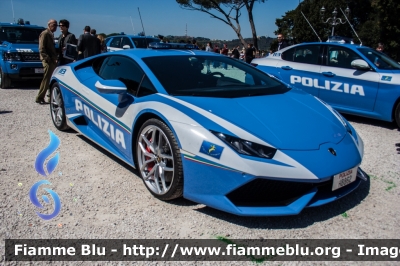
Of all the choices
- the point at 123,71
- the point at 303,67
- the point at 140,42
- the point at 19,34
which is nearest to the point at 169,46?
the point at 123,71

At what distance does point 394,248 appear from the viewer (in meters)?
2.40

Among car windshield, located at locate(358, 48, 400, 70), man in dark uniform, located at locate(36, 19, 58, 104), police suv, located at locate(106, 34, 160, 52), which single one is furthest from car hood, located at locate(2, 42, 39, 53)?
car windshield, located at locate(358, 48, 400, 70)

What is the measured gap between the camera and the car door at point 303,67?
251 inches

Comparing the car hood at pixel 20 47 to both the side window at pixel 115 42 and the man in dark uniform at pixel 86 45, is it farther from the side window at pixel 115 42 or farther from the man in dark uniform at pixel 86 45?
the side window at pixel 115 42

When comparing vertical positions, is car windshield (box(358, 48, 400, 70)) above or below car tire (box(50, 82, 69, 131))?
above

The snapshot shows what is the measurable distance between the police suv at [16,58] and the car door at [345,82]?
22.1 ft

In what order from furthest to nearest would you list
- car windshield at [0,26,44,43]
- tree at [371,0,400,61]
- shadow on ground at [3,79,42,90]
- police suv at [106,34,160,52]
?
tree at [371,0,400,61] < police suv at [106,34,160,52] < shadow on ground at [3,79,42,90] < car windshield at [0,26,44,43]

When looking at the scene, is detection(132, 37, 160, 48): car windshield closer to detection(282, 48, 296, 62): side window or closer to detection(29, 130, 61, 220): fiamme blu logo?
detection(282, 48, 296, 62): side window

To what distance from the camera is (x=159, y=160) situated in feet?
9.82

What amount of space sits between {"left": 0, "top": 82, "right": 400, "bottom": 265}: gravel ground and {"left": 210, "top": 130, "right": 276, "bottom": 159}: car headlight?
57 cm

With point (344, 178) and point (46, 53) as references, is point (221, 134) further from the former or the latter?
point (46, 53)

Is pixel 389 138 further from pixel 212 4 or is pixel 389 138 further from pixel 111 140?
pixel 212 4

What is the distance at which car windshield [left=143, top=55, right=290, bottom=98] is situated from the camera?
3.22 meters

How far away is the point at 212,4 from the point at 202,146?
82.0ft
